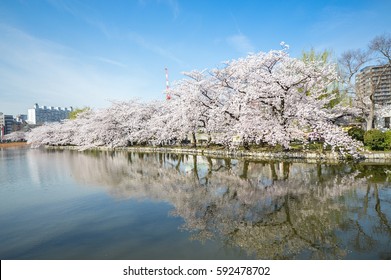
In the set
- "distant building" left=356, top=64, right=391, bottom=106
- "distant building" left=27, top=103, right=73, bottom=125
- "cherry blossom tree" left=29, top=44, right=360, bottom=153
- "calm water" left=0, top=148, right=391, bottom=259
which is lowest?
"calm water" left=0, top=148, right=391, bottom=259

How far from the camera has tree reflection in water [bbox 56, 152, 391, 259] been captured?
534cm

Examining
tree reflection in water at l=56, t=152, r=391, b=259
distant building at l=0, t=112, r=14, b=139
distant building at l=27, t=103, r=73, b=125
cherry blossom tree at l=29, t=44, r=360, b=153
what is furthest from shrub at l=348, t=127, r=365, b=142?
distant building at l=27, t=103, r=73, b=125

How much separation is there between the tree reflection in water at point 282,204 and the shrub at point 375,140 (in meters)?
3.97

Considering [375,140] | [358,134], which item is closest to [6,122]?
[358,134]

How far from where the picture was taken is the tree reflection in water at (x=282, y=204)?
17.5 ft

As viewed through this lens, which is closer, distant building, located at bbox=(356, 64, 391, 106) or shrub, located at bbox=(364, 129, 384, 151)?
shrub, located at bbox=(364, 129, 384, 151)

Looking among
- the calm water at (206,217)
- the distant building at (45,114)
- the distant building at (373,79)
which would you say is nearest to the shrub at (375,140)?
the calm water at (206,217)

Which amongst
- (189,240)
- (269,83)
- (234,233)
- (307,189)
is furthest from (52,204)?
(269,83)

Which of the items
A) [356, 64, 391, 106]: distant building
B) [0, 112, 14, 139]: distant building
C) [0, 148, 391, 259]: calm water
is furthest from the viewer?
[0, 112, 14, 139]: distant building

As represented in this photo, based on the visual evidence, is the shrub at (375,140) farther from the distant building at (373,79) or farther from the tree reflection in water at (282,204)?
the distant building at (373,79)

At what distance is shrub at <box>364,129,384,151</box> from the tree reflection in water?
3.97 metres

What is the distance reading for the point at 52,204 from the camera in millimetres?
9086

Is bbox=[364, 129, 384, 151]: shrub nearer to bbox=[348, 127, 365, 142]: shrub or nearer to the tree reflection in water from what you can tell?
bbox=[348, 127, 365, 142]: shrub
